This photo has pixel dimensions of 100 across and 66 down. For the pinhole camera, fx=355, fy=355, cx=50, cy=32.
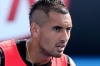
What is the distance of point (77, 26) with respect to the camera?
3.32 metres

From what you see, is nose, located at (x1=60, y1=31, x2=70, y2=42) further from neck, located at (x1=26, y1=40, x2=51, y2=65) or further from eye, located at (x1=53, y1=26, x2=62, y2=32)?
neck, located at (x1=26, y1=40, x2=51, y2=65)

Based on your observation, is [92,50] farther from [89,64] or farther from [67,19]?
[67,19]

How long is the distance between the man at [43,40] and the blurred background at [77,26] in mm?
1253

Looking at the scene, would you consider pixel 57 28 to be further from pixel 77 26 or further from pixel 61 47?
pixel 77 26

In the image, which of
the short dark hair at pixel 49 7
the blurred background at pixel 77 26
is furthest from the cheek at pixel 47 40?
the blurred background at pixel 77 26

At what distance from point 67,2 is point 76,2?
0.09 m

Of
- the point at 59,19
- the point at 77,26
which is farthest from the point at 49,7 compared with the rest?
the point at 77,26

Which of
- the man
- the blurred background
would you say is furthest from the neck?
the blurred background

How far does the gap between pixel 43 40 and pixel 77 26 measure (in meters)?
1.55

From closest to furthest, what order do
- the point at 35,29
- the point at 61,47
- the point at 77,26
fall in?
the point at 61,47 → the point at 35,29 → the point at 77,26

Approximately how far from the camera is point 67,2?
3264 millimetres

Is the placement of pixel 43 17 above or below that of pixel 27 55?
above

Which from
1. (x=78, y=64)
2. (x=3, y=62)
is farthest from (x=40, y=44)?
(x=78, y=64)

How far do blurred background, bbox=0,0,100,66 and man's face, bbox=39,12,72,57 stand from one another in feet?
4.42
